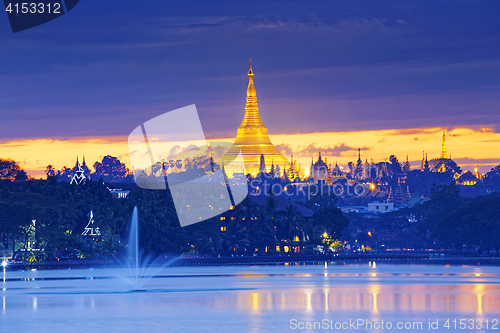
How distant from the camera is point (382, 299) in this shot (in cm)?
5409

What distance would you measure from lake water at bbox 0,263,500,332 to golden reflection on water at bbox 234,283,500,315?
53 mm

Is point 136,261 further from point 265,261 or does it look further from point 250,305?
point 250,305

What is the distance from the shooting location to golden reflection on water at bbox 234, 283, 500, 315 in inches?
1923

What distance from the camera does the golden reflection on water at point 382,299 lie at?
48.8m

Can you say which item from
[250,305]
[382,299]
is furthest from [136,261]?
[250,305]

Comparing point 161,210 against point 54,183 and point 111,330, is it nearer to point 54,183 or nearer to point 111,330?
point 54,183

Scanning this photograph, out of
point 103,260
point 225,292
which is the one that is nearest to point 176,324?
point 225,292

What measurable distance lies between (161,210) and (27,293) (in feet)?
173

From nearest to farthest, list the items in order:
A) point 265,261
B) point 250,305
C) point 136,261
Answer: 1. point 250,305
2. point 136,261
3. point 265,261

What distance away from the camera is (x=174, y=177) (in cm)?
17738

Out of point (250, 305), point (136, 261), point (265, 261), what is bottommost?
point (250, 305)

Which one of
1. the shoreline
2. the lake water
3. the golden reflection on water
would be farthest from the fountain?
the golden reflection on water

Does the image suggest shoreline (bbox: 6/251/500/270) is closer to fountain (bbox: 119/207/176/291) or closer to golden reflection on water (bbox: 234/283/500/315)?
fountain (bbox: 119/207/176/291)

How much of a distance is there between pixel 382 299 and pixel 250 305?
8.27 metres
